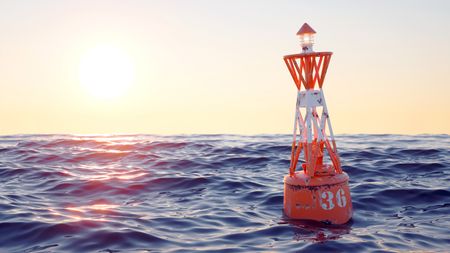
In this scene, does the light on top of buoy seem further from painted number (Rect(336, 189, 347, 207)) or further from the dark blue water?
the dark blue water

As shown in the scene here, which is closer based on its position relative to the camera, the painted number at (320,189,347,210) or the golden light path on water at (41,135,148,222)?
the painted number at (320,189,347,210)

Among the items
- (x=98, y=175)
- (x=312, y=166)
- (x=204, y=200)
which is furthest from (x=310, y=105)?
(x=98, y=175)

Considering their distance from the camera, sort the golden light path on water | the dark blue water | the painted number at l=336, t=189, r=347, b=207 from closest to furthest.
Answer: the dark blue water
the painted number at l=336, t=189, r=347, b=207
the golden light path on water

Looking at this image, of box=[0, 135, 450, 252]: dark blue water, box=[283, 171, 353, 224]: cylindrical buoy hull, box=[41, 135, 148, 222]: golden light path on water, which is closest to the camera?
box=[0, 135, 450, 252]: dark blue water

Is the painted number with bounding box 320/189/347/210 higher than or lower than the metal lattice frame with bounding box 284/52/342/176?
lower

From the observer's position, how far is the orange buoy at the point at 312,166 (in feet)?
33.4

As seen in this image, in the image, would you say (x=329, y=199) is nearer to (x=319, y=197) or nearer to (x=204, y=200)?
(x=319, y=197)

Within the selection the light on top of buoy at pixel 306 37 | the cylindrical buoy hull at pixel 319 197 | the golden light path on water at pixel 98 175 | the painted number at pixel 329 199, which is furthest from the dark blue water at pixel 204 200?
the light on top of buoy at pixel 306 37

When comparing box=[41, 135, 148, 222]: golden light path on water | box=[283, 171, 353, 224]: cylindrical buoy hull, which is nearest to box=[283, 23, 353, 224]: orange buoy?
box=[283, 171, 353, 224]: cylindrical buoy hull

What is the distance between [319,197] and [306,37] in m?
3.30

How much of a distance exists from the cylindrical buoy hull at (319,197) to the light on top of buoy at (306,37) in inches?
104

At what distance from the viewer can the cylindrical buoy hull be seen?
1016cm

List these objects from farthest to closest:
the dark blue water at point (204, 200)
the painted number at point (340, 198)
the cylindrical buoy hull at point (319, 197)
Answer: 1. the painted number at point (340, 198)
2. the cylindrical buoy hull at point (319, 197)
3. the dark blue water at point (204, 200)

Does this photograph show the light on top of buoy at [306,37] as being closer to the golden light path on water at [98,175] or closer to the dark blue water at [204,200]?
the dark blue water at [204,200]
